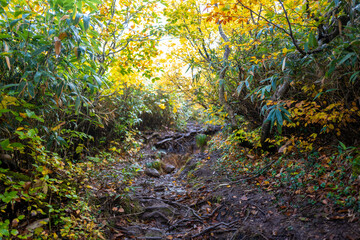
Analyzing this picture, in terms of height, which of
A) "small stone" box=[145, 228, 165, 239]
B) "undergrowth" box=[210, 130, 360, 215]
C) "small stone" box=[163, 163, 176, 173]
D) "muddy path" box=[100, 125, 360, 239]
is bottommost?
"small stone" box=[163, 163, 176, 173]

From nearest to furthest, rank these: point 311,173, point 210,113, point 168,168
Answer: point 311,173, point 210,113, point 168,168

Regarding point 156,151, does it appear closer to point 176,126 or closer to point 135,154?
point 135,154

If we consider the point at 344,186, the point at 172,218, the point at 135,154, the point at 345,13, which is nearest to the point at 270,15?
the point at 345,13

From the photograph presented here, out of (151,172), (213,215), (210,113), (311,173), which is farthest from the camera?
(151,172)

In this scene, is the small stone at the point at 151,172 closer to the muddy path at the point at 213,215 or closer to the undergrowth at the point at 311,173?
the muddy path at the point at 213,215

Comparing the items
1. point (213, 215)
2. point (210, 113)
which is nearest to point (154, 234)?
point (213, 215)

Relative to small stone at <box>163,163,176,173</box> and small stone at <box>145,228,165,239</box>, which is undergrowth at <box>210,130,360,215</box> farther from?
small stone at <box>163,163,176,173</box>

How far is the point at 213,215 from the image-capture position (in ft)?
9.76

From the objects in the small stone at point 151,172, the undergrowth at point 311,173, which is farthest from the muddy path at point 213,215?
the small stone at point 151,172

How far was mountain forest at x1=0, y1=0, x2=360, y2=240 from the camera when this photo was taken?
1854 millimetres

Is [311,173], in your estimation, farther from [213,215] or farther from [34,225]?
[34,225]

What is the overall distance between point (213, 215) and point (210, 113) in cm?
213

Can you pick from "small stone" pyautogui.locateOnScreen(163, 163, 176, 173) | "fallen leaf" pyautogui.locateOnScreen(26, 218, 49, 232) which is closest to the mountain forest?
"fallen leaf" pyautogui.locateOnScreen(26, 218, 49, 232)

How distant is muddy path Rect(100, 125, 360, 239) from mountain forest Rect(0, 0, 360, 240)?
2 centimetres
